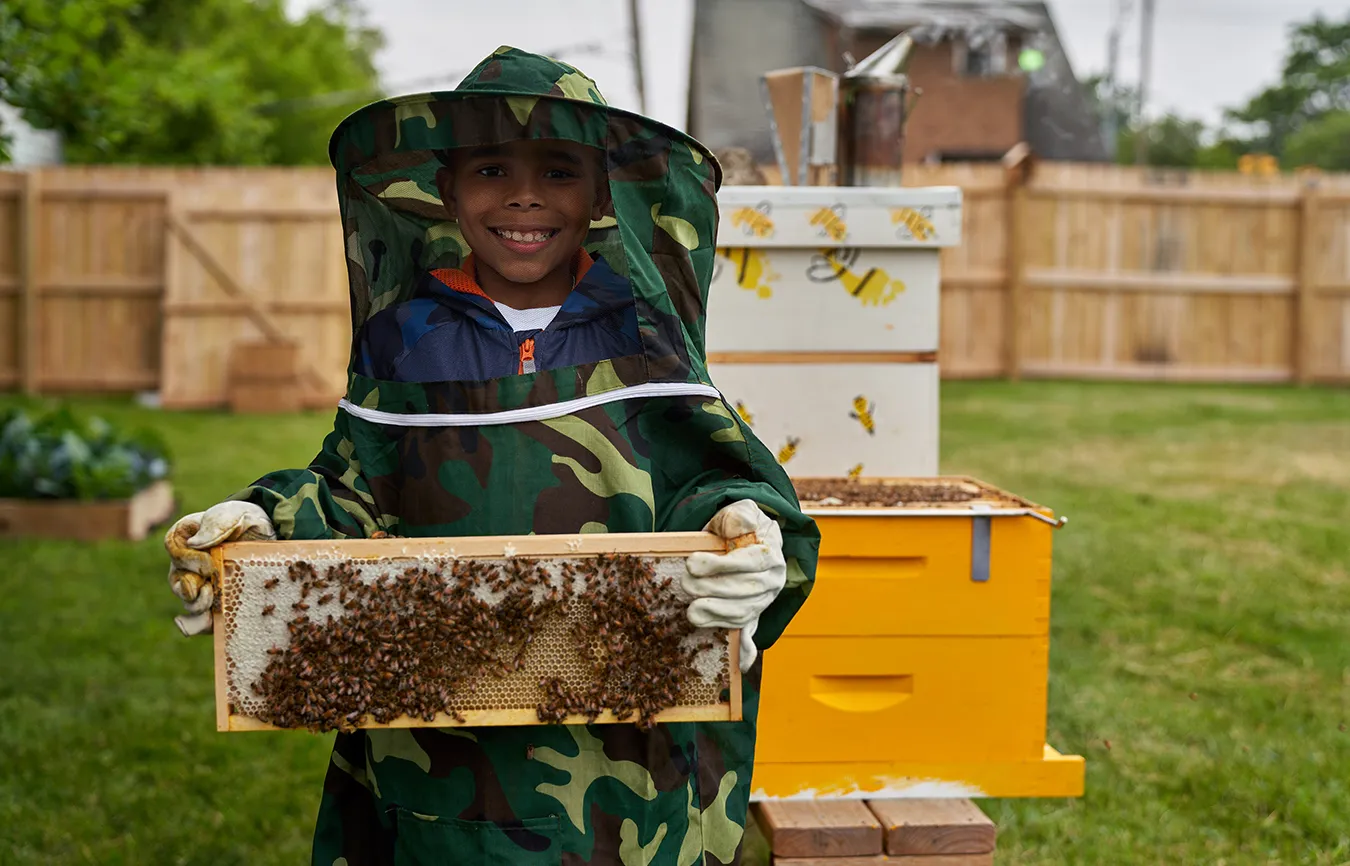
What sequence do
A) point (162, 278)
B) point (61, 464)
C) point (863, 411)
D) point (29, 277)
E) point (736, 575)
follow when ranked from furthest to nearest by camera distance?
1. point (162, 278)
2. point (29, 277)
3. point (61, 464)
4. point (863, 411)
5. point (736, 575)

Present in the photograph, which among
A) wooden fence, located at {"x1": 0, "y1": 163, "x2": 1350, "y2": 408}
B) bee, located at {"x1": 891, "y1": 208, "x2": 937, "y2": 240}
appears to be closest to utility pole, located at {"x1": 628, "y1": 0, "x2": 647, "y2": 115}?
wooden fence, located at {"x1": 0, "y1": 163, "x2": 1350, "y2": 408}

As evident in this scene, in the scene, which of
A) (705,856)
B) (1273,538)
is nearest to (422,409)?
(705,856)

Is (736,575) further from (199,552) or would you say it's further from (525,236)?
(199,552)

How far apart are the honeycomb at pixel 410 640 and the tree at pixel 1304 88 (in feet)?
153

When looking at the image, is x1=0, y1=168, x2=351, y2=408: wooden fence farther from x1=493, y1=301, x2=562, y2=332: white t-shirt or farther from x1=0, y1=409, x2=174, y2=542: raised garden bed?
x1=493, y1=301, x2=562, y2=332: white t-shirt

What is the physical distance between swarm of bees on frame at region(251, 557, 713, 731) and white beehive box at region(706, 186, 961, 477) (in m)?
1.53

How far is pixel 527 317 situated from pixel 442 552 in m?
0.50

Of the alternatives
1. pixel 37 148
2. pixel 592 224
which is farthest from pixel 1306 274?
pixel 37 148

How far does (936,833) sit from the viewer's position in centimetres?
293

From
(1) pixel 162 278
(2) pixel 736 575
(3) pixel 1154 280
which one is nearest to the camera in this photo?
(2) pixel 736 575

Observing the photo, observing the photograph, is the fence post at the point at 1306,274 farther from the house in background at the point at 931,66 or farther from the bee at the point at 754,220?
the bee at the point at 754,220

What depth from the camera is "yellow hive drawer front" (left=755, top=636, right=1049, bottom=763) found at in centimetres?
295

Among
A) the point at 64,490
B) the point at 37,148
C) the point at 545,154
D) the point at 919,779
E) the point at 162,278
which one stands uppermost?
the point at 37,148

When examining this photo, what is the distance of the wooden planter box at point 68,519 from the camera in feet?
23.3
